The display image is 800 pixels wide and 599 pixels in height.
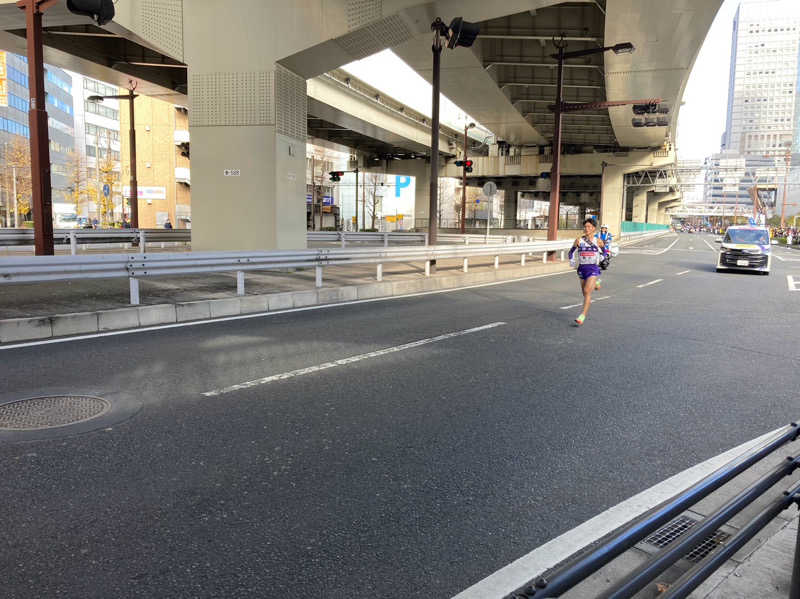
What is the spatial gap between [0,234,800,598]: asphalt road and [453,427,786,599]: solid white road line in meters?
0.07

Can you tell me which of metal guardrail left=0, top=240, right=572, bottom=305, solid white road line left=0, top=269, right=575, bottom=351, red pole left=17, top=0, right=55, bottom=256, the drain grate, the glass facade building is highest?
the glass facade building

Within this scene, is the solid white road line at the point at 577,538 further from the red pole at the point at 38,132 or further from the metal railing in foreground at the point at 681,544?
the red pole at the point at 38,132

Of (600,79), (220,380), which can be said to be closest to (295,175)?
(220,380)

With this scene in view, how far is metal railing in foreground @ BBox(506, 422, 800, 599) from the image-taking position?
1684 mm

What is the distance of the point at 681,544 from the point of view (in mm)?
2016

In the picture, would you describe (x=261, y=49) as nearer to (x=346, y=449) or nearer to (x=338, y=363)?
(x=338, y=363)

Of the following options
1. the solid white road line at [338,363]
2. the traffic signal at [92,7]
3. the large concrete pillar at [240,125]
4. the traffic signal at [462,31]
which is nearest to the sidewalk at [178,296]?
the large concrete pillar at [240,125]

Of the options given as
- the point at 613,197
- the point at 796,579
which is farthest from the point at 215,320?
the point at 613,197

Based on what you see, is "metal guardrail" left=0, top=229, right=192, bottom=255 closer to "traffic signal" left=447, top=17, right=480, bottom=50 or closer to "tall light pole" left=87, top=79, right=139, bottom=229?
"tall light pole" left=87, top=79, right=139, bottom=229

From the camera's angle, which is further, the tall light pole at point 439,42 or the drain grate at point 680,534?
the tall light pole at point 439,42

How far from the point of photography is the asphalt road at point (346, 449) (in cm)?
279

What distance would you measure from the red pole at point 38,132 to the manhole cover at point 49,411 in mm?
7516

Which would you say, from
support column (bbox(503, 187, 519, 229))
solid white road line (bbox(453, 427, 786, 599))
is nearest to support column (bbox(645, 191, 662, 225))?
support column (bbox(503, 187, 519, 229))

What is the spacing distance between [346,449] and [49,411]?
8.75 feet
